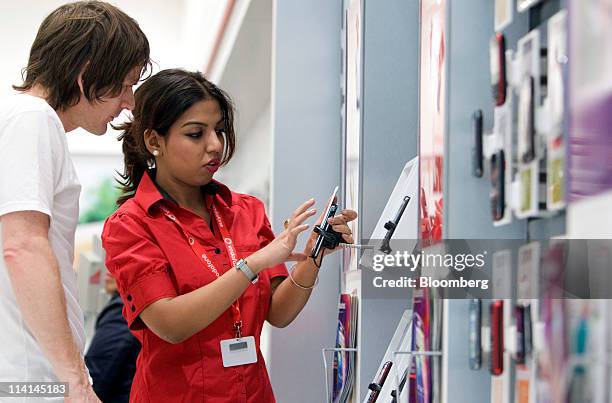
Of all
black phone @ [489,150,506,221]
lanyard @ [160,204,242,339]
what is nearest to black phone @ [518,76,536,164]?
black phone @ [489,150,506,221]

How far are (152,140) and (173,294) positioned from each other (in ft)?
1.51

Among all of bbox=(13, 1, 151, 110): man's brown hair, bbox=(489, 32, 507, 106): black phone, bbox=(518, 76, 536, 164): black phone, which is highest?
bbox=(13, 1, 151, 110): man's brown hair

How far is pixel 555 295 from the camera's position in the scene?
4.78 feet

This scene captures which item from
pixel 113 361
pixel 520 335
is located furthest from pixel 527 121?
pixel 113 361

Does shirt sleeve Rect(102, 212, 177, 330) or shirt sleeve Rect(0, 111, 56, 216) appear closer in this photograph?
shirt sleeve Rect(0, 111, 56, 216)

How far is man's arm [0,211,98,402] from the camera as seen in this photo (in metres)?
1.77

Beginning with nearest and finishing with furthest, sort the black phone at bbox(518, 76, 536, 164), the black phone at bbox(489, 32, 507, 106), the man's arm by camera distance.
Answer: the black phone at bbox(518, 76, 536, 164), the black phone at bbox(489, 32, 507, 106), the man's arm

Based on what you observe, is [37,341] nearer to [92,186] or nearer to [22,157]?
[22,157]

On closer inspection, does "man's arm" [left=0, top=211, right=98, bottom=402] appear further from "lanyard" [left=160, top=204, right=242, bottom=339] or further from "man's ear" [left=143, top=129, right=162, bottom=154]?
"man's ear" [left=143, top=129, right=162, bottom=154]

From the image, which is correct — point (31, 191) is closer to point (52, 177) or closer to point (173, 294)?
point (52, 177)

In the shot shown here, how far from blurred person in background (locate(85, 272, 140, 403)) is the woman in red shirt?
1.36 m

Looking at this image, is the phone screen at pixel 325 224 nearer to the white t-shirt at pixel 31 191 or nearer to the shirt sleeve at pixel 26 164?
the white t-shirt at pixel 31 191

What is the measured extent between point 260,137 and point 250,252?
4.10m

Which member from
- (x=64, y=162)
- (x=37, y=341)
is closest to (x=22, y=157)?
(x=64, y=162)
